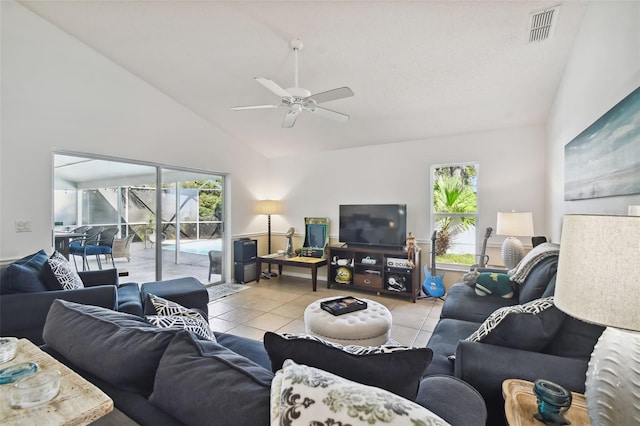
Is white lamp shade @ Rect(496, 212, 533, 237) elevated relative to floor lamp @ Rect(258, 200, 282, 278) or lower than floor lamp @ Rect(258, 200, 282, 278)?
lower

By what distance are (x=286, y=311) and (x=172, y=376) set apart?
2993 mm

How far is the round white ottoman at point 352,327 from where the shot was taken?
2.18 metres

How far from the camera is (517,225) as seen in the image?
130 inches

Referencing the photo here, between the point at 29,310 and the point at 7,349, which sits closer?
the point at 7,349

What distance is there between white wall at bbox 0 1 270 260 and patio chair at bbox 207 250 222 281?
173 cm

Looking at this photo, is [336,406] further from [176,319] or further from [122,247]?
[122,247]

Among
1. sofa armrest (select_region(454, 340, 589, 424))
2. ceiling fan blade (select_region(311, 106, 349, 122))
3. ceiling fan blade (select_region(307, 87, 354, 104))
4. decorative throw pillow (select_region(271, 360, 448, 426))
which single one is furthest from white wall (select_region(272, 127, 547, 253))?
decorative throw pillow (select_region(271, 360, 448, 426))

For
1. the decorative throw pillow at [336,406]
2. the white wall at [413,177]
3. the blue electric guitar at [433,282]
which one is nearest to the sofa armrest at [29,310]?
the decorative throw pillow at [336,406]

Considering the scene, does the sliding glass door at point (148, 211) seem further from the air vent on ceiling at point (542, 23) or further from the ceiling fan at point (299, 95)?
the air vent on ceiling at point (542, 23)

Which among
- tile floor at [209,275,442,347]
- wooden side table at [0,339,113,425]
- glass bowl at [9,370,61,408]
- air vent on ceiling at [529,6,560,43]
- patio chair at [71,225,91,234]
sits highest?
air vent on ceiling at [529,6,560,43]

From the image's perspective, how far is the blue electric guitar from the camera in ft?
13.5

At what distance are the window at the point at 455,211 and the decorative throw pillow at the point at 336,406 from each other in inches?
156

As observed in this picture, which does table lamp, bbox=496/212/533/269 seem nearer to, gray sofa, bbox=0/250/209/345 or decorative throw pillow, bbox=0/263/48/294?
gray sofa, bbox=0/250/209/345

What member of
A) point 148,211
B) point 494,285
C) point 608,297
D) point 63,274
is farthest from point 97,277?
point 494,285
